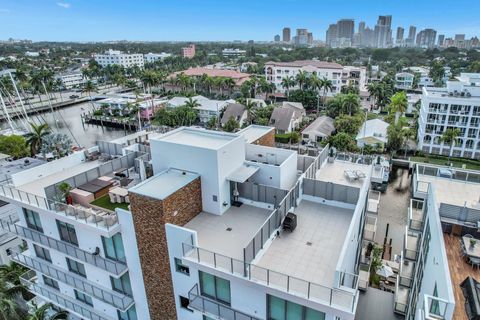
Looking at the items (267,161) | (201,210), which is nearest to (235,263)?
(201,210)

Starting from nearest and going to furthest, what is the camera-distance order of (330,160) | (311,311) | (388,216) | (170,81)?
(311,311) → (330,160) → (388,216) → (170,81)

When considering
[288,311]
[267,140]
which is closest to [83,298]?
[288,311]

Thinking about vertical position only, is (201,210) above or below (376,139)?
above

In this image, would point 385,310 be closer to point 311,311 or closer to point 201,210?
point 311,311

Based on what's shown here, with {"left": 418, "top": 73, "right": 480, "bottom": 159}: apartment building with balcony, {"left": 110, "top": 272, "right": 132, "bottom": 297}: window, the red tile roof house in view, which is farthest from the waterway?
{"left": 418, "top": 73, "right": 480, "bottom": 159}: apartment building with balcony

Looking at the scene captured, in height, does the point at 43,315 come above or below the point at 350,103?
below

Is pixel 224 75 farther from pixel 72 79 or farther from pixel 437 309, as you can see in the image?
pixel 437 309

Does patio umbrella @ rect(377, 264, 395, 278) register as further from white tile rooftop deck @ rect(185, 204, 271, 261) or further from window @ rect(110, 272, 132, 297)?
window @ rect(110, 272, 132, 297)
